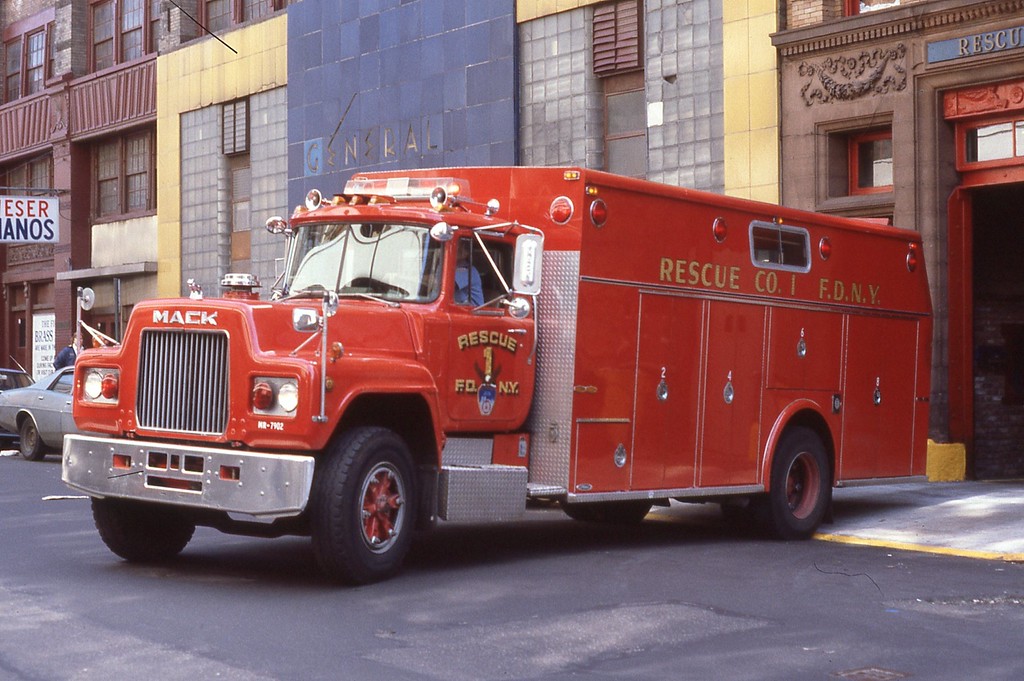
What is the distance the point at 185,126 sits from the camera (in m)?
31.1

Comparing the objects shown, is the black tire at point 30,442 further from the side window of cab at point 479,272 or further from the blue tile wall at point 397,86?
the side window of cab at point 479,272

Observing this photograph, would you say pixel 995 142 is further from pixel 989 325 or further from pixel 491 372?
pixel 491 372

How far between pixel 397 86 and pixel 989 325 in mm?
11226

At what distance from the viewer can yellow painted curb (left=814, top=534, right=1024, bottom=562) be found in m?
11.5

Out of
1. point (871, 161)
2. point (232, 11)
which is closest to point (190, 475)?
point (871, 161)

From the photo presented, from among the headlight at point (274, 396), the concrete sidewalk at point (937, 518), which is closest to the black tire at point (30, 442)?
the concrete sidewalk at point (937, 518)

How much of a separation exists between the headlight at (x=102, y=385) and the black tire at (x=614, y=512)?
4480 mm

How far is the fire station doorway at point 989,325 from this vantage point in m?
17.2

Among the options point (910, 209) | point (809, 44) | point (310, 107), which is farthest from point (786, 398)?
point (310, 107)

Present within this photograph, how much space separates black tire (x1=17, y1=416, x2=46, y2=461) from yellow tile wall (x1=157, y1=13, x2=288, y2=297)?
915cm

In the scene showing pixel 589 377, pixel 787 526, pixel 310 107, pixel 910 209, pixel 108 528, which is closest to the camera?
pixel 108 528

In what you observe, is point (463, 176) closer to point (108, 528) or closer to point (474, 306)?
point (474, 306)

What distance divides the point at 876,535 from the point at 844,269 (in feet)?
7.87

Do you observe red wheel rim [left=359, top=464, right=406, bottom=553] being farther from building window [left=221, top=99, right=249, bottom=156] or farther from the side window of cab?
building window [left=221, top=99, right=249, bottom=156]
